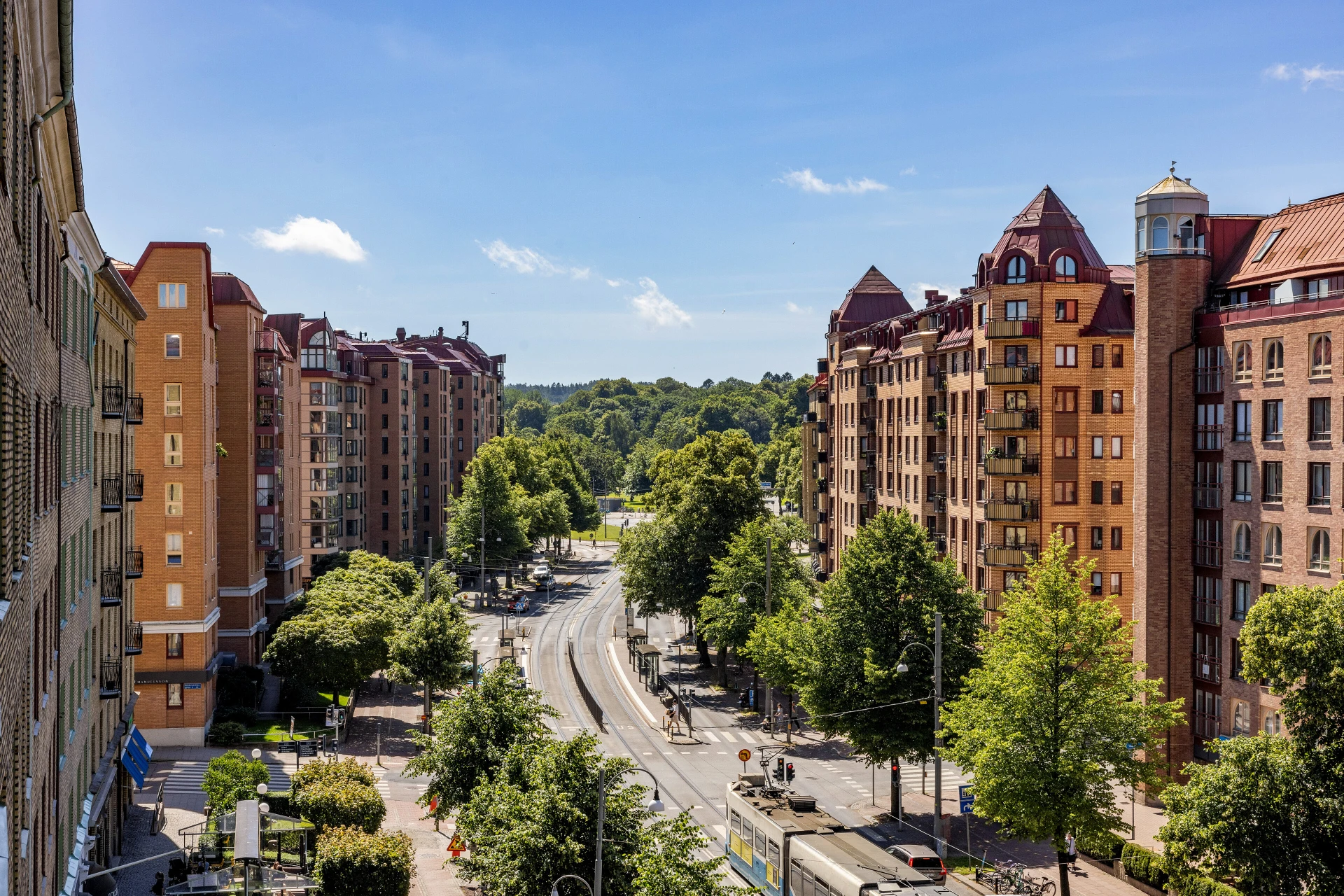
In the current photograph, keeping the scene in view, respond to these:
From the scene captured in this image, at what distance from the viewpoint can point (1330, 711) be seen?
3288 centimetres

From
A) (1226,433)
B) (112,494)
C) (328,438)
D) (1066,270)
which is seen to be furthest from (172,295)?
(1226,433)

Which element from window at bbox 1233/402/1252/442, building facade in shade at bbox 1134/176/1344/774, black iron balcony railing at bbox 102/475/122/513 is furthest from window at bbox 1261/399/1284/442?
black iron balcony railing at bbox 102/475/122/513

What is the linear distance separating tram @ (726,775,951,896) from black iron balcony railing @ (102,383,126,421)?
25176mm

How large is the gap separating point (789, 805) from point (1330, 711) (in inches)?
656

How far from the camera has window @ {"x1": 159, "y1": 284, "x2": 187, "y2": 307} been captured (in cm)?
6406

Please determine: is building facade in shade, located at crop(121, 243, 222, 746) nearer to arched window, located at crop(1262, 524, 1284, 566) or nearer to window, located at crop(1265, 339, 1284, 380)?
arched window, located at crop(1262, 524, 1284, 566)

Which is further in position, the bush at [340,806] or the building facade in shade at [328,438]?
the building facade in shade at [328,438]

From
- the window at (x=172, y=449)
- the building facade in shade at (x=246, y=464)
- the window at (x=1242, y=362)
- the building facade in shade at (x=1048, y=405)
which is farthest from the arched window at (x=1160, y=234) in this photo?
the building facade in shade at (x=246, y=464)

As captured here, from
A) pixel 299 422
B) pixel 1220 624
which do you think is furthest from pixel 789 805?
pixel 299 422

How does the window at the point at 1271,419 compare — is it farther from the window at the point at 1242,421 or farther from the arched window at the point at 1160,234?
the arched window at the point at 1160,234

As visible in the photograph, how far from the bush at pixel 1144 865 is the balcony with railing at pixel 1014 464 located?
1011 inches

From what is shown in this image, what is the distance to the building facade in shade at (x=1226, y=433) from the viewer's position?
4794 cm

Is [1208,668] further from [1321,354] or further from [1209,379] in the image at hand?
[1321,354]

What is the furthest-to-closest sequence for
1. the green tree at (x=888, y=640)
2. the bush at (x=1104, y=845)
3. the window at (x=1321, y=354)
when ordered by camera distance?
1. the green tree at (x=888, y=640)
2. the window at (x=1321, y=354)
3. the bush at (x=1104, y=845)
